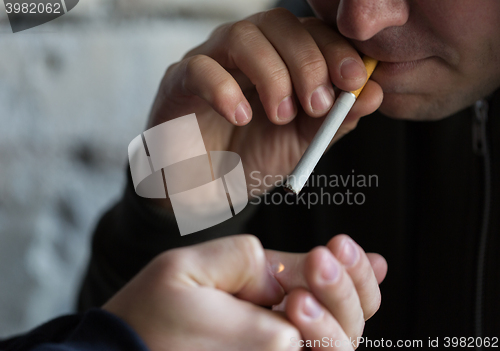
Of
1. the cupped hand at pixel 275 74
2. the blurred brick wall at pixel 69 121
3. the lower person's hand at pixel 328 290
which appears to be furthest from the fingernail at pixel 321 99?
the blurred brick wall at pixel 69 121

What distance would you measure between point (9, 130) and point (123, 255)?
0.26 m

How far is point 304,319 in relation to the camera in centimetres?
15

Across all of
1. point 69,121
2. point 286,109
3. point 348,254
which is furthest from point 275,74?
point 69,121

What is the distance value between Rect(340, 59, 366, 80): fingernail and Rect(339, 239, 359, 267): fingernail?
12cm

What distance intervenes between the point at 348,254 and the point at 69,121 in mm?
427

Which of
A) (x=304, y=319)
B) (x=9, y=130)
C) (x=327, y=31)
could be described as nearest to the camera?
(x=304, y=319)

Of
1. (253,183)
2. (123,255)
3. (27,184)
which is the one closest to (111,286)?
(123,255)

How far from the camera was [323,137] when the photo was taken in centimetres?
23

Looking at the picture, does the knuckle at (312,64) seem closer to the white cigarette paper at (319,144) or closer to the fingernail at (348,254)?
the white cigarette paper at (319,144)

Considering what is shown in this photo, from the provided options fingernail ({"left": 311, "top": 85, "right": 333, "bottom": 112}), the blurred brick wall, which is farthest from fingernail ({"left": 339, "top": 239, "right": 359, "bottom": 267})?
the blurred brick wall

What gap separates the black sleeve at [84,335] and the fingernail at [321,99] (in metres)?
0.17

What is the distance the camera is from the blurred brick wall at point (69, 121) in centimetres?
46

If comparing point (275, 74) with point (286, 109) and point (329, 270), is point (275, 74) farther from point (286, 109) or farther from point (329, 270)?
point (329, 270)

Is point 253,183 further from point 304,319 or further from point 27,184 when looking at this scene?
point 27,184
